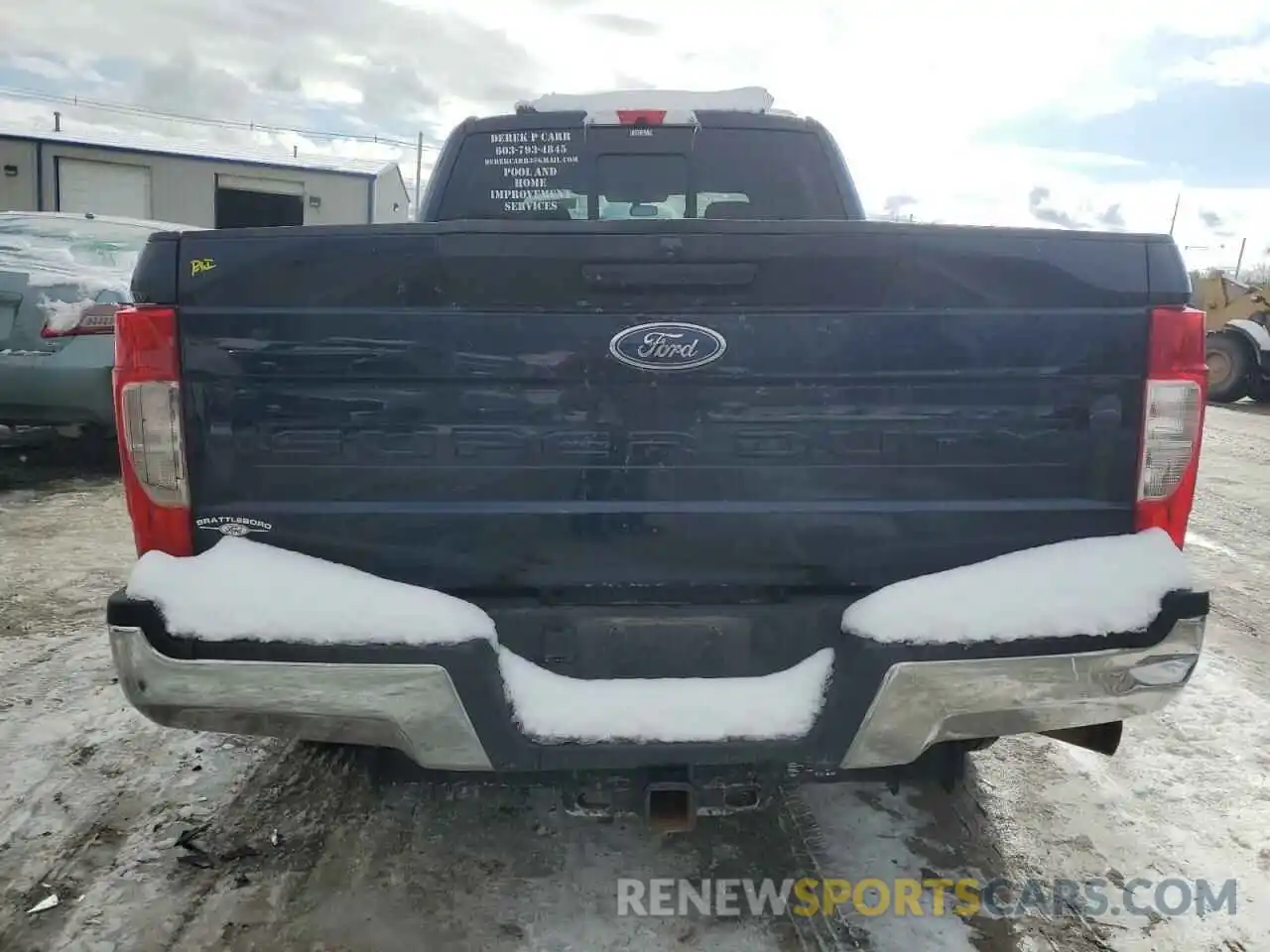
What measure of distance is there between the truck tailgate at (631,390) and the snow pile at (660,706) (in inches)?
→ 8.9

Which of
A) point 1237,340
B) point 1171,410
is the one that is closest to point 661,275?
point 1171,410

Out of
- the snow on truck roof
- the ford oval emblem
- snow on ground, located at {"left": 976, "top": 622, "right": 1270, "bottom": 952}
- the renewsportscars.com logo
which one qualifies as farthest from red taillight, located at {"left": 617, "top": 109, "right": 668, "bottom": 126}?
the renewsportscars.com logo

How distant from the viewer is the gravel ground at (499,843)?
7.57 feet

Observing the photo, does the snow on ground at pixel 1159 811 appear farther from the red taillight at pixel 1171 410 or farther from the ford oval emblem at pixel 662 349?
the ford oval emblem at pixel 662 349

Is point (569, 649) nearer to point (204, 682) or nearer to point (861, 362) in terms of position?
point (204, 682)

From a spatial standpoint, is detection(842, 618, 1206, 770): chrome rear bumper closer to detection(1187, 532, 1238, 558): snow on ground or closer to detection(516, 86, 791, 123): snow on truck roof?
detection(516, 86, 791, 123): snow on truck roof

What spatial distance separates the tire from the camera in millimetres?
14789

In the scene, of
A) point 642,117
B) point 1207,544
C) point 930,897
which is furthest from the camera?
point 1207,544

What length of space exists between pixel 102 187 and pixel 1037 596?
27.0 meters

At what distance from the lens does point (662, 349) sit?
81.7 inches

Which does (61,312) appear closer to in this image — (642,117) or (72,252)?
(72,252)

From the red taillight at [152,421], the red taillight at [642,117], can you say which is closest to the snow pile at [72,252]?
the red taillight at [642,117]

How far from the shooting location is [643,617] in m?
2.11

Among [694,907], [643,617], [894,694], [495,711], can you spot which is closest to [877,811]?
[694,907]
